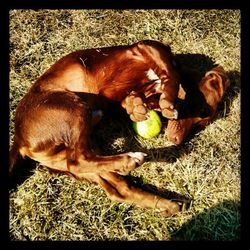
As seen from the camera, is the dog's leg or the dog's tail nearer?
the dog's leg

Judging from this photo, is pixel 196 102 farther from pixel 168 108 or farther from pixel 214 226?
pixel 214 226

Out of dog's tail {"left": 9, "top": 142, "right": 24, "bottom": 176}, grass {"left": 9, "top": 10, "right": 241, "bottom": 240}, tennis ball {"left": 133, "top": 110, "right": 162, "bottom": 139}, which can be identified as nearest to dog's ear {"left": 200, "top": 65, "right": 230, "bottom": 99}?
grass {"left": 9, "top": 10, "right": 241, "bottom": 240}

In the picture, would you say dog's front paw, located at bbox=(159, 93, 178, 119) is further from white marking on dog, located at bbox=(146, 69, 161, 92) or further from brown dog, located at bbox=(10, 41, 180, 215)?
white marking on dog, located at bbox=(146, 69, 161, 92)

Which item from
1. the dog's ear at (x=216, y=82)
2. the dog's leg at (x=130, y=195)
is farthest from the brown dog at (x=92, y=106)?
the dog's ear at (x=216, y=82)

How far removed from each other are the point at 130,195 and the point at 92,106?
0.92 meters

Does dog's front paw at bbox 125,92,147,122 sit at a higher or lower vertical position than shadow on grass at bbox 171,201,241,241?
higher

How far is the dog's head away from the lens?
4.05 meters

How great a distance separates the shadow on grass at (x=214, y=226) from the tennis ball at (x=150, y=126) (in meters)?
0.91

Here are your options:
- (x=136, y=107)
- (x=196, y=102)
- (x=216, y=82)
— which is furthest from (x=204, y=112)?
(x=136, y=107)

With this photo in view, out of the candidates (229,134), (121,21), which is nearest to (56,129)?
(229,134)

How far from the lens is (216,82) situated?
4.29m

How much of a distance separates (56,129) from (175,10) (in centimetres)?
253

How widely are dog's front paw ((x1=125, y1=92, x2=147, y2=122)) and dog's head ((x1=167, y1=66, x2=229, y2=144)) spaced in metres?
0.36

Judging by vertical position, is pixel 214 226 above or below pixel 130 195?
below
